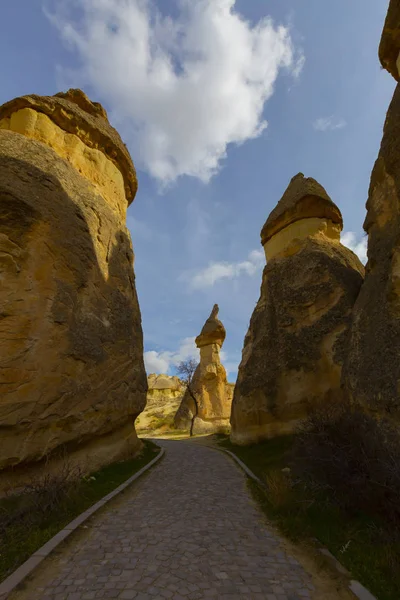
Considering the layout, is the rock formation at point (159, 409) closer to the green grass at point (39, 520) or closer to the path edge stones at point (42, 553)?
the green grass at point (39, 520)

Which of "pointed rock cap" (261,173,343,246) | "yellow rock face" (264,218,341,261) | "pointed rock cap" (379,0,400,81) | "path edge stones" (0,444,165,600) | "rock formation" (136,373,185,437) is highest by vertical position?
"pointed rock cap" (379,0,400,81)

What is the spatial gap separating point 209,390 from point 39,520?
2761cm

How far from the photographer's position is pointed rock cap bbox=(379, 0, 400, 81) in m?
9.77

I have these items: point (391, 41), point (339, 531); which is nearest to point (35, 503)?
point (339, 531)

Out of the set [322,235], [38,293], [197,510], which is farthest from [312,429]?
[322,235]

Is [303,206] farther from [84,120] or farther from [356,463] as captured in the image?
[356,463]

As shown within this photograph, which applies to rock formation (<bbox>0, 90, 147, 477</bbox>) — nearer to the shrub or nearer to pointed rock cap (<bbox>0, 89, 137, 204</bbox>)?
pointed rock cap (<bbox>0, 89, 137, 204</bbox>)

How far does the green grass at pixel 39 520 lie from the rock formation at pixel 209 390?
897 inches

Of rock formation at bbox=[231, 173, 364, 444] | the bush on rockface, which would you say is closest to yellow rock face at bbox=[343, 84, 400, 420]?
the bush on rockface

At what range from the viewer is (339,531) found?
5.09 meters

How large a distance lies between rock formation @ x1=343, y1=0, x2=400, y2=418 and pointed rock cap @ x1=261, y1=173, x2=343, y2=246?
5738 millimetres

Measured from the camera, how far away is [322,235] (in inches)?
611

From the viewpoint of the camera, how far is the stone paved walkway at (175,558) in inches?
145

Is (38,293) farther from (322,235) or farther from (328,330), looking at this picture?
(322,235)
